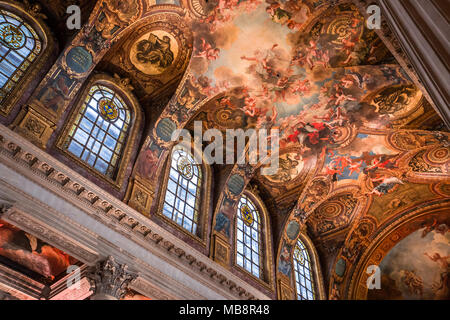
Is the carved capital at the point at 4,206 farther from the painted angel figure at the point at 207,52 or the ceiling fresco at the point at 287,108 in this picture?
the painted angel figure at the point at 207,52

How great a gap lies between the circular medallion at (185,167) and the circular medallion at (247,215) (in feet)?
7.89

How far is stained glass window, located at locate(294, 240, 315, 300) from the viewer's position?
1343 cm

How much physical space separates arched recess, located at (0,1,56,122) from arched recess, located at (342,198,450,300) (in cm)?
1315

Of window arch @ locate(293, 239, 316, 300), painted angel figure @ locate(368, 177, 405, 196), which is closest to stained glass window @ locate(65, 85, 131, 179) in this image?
window arch @ locate(293, 239, 316, 300)

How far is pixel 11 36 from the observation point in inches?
333

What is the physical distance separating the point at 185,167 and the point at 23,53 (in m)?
5.21

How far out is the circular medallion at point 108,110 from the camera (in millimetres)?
9947

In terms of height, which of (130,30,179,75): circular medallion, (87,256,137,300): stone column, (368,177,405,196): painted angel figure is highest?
(130,30,179,75): circular medallion

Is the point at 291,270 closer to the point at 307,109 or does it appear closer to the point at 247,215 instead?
the point at 247,215

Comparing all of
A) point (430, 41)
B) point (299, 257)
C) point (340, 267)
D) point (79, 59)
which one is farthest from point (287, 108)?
point (430, 41)

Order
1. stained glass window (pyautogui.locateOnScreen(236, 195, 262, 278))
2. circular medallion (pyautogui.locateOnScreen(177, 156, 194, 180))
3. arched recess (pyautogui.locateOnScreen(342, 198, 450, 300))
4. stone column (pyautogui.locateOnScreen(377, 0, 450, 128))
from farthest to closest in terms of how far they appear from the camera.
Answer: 1. arched recess (pyautogui.locateOnScreen(342, 198, 450, 300))
2. stained glass window (pyautogui.locateOnScreen(236, 195, 262, 278))
3. circular medallion (pyautogui.locateOnScreen(177, 156, 194, 180))
4. stone column (pyautogui.locateOnScreen(377, 0, 450, 128))

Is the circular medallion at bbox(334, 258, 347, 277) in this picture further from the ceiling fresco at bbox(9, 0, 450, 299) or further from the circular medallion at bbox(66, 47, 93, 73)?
the circular medallion at bbox(66, 47, 93, 73)

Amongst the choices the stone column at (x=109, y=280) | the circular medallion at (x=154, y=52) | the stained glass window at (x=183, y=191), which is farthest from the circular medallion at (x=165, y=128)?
the stone column at (x=109, y=280)
